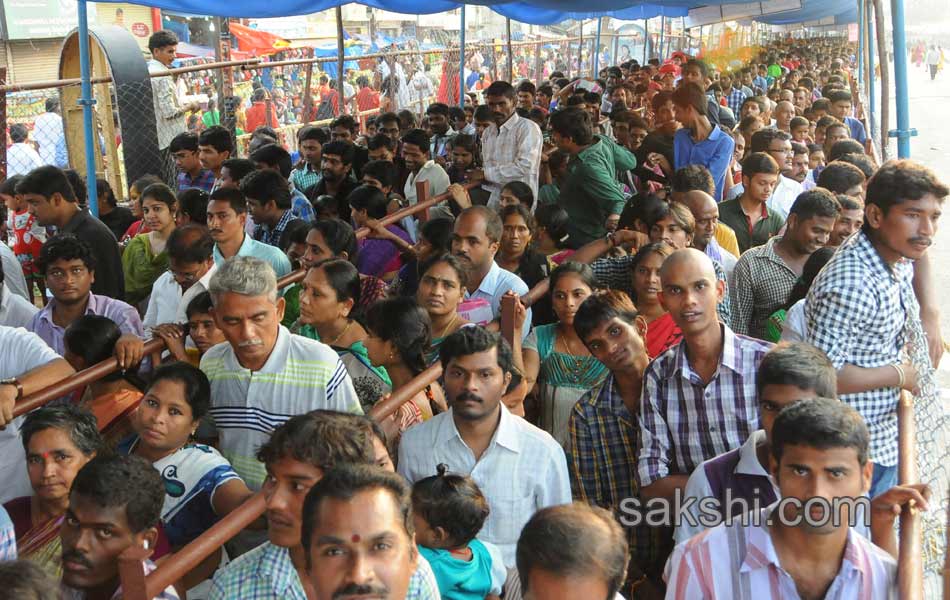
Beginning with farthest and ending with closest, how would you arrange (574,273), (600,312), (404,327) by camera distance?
(574,273), (404,327), (600,312)

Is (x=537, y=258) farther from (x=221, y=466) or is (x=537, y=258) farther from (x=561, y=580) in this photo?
(x=561, y=580)

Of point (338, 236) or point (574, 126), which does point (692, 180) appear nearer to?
point (574, 126)

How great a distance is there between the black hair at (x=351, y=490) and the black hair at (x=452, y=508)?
634 mm

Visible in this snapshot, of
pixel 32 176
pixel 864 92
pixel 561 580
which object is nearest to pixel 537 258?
pixel 32 176

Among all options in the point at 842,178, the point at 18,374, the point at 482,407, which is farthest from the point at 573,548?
the point at 842,178

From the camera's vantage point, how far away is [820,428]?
98.7 inches

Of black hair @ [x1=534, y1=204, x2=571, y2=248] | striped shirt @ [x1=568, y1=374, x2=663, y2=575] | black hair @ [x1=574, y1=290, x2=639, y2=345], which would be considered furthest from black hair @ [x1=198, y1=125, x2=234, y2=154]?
striped shirt @ [x1=568, y1=374, x2=663, y2=575]

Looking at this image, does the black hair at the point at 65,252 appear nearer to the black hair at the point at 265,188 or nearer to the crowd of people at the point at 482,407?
the crowd of people at the point at 482,407

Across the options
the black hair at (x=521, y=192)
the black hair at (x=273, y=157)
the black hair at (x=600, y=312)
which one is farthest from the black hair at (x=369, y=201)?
the black hair at (x=600, y=312)

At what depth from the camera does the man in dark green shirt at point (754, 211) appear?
20.8 ft

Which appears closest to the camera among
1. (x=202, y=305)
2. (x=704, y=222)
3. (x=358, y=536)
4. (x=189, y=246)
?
(x=358, y=536)

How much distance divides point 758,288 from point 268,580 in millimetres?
3259

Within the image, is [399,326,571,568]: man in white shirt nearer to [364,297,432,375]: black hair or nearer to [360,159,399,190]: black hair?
[364,297,432,375]: black hair

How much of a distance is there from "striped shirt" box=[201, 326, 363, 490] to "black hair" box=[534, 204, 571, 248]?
3.00m
